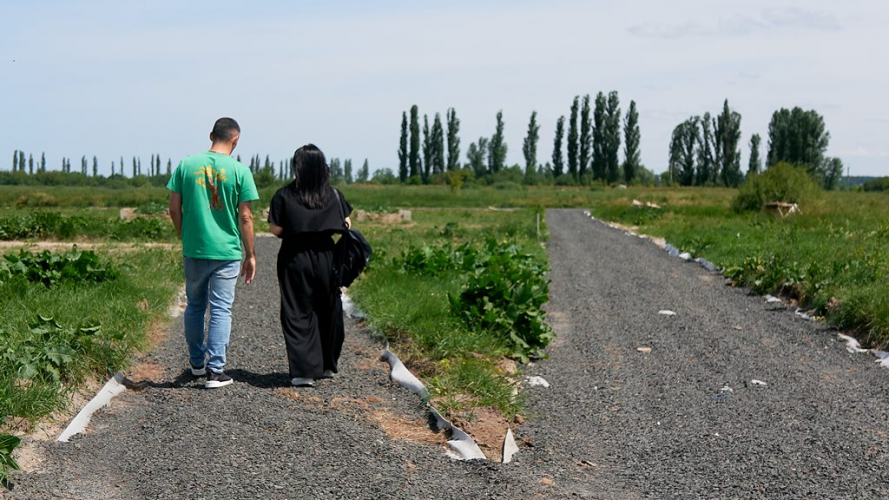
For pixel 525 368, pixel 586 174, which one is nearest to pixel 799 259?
pixel 525 368

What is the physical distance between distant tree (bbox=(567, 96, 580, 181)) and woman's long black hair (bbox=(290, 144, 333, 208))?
94.5 metres

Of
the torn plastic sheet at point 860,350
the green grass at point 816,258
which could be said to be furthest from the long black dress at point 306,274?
the green grass at point 816,258

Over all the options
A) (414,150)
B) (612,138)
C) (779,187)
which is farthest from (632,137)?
(779,187)

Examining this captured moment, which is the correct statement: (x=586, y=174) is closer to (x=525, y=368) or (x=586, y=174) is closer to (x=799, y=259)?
(x=799, y=259)

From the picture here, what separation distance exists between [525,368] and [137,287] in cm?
446

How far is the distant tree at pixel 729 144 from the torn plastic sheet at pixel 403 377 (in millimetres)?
93712

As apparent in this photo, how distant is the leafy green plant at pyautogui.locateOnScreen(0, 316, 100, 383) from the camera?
5824mm

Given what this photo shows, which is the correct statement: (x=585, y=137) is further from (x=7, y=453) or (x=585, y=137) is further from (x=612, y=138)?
(x=7, y=453)

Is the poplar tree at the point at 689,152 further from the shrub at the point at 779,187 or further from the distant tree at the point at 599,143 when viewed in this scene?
the shrub at the point at 779,187

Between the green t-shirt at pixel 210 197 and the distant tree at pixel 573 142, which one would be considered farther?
the distant tree at pixel 573 142

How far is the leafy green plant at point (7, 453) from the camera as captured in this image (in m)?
4.38

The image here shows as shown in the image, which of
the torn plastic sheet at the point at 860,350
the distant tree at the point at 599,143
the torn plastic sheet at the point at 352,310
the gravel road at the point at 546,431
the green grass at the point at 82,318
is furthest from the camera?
the distant tree at the point at 599,143

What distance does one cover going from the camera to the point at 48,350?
6.16 meters

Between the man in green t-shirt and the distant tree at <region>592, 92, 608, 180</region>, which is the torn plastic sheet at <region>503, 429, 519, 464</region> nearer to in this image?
the man in green t-shirt
